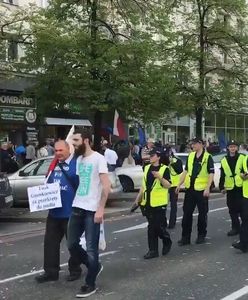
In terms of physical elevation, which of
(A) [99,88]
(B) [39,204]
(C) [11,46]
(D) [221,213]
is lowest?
(D) [221,213]

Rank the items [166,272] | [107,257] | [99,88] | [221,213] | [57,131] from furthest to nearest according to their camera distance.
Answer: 1. [57,131]
2. [99,88]
3. [221,213]
4. [107,257]
5. [166,272]

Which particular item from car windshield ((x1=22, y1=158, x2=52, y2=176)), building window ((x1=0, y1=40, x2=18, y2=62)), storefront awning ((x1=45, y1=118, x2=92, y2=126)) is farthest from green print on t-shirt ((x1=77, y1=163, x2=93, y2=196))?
storefront awning ((x1=45, y1=118, x2=92, y2=126))

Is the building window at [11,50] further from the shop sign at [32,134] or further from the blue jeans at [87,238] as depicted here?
the blue jeans at [87,238]

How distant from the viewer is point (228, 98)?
93.9ft

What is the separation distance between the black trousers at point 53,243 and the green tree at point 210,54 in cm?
2011

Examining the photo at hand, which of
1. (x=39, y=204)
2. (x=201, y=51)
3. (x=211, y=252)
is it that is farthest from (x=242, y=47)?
(x=39, y=204)

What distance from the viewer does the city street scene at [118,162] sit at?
22.6ft

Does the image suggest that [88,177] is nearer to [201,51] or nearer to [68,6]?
[68,6]

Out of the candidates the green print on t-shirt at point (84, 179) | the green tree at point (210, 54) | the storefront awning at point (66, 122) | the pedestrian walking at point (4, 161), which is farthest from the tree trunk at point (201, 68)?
the green print on t-shirt at point (84, 179)

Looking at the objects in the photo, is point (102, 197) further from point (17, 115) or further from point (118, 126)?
point (17, 115)

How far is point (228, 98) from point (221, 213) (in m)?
15.4

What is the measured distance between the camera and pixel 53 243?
284 inches

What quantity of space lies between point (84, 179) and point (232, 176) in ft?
14.6

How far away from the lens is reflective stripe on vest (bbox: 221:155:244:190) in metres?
10.3
